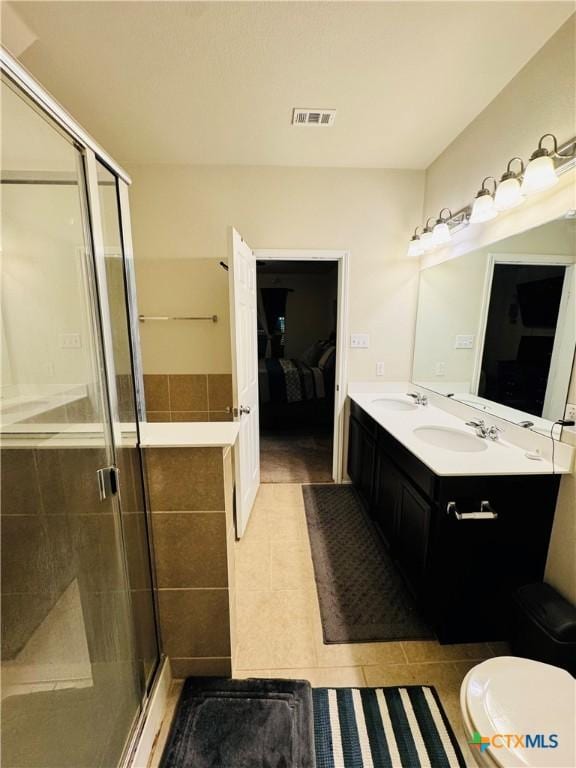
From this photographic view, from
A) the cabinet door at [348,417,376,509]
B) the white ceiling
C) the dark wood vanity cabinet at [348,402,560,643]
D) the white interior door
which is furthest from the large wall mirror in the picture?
the white interior door

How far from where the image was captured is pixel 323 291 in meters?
6.57

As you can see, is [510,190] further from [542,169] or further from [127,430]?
[127,430]

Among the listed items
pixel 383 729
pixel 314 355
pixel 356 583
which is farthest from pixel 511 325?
pixel 314 355

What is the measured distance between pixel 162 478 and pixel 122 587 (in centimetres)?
36

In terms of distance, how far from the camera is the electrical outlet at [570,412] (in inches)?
52.7

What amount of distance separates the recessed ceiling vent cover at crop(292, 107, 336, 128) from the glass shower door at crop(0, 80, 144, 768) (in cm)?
153

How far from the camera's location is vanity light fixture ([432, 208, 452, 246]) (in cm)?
219

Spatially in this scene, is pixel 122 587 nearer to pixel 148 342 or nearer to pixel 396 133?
pixel 148 342

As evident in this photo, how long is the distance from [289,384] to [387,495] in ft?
7.92

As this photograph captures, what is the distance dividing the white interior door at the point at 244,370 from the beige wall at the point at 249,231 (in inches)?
11.1

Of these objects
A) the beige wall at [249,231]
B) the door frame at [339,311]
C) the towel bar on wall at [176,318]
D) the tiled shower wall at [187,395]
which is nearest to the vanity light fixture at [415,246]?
the beige wall at [249,231]

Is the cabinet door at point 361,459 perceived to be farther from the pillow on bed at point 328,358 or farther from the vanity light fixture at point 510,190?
the pillow on bed at point 328,358

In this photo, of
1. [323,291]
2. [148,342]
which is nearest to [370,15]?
[148,342]

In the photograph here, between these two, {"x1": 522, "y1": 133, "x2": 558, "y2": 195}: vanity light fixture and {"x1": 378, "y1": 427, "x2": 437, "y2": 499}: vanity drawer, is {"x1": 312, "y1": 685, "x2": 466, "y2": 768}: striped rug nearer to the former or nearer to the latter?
{"x1": 378, "y1": 427, "x2": 437, "y2": 499}: vanity drawer
